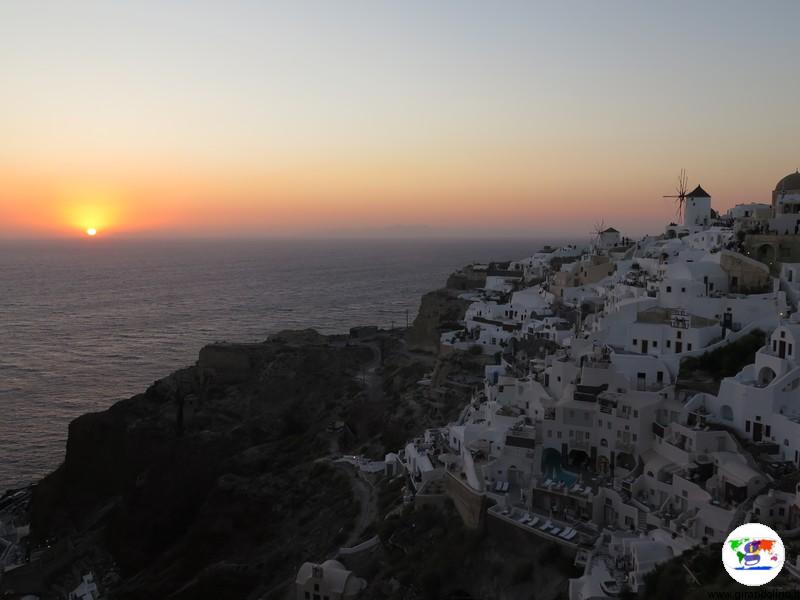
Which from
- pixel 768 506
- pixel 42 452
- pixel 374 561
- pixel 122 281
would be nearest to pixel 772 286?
pixel 768 506

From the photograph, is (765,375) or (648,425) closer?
(765,375)

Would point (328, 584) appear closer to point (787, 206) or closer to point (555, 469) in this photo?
point (555, 469)

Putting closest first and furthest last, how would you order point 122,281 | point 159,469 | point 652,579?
point 652,579
point 159,469
point 122,281

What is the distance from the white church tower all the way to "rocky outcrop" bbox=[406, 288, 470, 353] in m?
20.3

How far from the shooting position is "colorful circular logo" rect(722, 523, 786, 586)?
16125 mm

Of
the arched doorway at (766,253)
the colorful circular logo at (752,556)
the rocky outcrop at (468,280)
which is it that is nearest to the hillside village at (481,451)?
the arched doorway at (766,253)

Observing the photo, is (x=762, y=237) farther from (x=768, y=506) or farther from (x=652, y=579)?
(x=652, y=579)

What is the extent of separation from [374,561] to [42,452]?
35.7 meters

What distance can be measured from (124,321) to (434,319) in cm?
6163

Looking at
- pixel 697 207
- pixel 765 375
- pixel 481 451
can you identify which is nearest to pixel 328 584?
pixel 481 451

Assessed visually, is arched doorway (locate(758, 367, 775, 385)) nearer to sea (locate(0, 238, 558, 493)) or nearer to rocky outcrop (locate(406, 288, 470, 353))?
rocky outcrop (locate(406, 288, 470, 353))

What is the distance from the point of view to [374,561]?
2800 cm

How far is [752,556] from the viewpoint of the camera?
1612cm

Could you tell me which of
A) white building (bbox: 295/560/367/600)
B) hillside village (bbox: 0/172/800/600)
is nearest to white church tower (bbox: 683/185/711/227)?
hillside village (bbox: 0/172/800/600)
